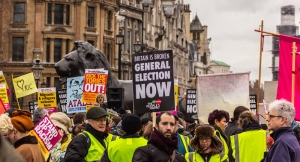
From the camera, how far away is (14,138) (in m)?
7.14

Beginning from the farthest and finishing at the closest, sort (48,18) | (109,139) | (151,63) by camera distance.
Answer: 1. (48,18)
2. (151,63)
3. (109,139)

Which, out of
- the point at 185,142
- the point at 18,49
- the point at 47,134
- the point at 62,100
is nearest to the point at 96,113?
the point at 47,134

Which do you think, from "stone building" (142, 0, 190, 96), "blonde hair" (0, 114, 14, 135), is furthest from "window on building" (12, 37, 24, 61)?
"blonde hair" (0, 114, 14, 135)

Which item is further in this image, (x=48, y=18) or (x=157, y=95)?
(x=48, y=18)

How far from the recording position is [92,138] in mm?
8453

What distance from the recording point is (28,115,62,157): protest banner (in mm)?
9141

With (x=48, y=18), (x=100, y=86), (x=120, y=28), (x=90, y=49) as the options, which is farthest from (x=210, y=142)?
(x=120, y=28)

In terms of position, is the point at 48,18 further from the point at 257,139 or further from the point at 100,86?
the point at 257,139

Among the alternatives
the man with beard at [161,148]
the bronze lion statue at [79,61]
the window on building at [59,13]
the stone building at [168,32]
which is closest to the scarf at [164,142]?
the man with beard at [161,148]

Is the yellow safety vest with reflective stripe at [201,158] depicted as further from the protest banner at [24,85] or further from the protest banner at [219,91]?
the protest banner at [24,85]

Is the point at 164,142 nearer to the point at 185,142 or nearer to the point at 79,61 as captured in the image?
the point at 185,142

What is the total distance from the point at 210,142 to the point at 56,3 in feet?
167

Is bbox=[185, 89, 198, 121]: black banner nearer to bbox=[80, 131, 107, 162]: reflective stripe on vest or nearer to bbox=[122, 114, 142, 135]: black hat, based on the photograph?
bbox=[80, 131, 107, 162]: reflective stripe on vest

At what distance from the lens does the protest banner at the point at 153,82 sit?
1015 cm
